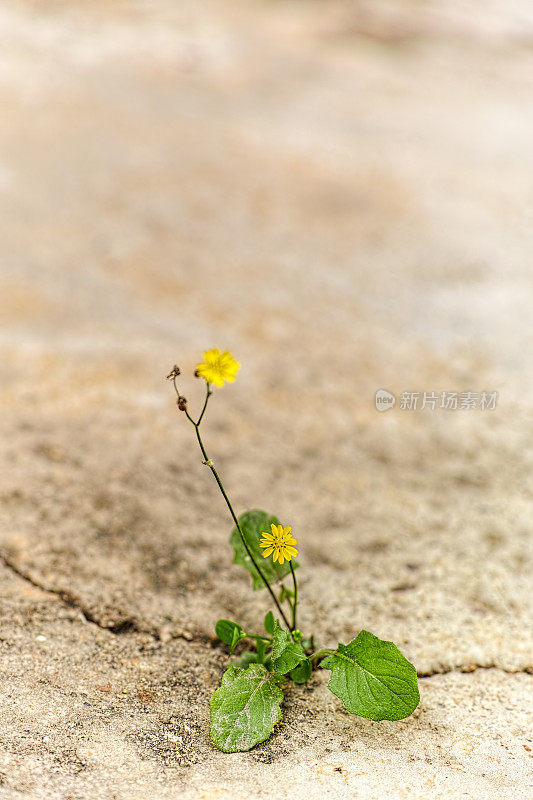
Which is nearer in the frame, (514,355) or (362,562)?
(362,562)

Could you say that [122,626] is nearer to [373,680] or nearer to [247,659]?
[247,659]

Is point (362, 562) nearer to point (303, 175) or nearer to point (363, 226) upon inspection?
point (363, 226)

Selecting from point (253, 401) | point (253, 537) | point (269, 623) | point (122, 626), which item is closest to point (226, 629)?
point (269, 623)

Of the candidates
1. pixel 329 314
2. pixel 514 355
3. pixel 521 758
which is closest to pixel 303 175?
pixel 329 314

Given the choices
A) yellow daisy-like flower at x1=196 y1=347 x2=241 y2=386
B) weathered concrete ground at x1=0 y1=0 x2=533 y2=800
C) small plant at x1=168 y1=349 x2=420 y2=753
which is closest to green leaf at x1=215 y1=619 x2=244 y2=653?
small plant at x1=168 y1=349 x2=420 y2=753

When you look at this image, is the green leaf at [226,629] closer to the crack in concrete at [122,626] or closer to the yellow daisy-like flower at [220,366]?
the crack in concrete at [122,626]

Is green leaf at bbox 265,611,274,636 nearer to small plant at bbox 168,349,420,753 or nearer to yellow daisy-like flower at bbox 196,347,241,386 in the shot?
small plant at bbox 168,349,420,753
